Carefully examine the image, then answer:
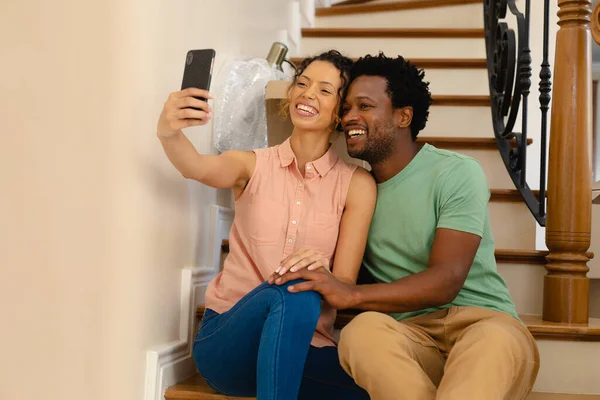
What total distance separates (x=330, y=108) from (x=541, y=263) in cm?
83

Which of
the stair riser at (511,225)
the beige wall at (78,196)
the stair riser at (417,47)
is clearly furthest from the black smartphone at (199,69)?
the stair riser at (417,47)

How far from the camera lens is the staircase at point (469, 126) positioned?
167cm

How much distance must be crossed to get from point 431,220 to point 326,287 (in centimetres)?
36

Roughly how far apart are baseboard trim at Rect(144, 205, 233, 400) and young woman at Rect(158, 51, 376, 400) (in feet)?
0.39

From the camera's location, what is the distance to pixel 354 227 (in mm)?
1623

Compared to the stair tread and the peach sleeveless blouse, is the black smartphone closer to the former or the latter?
the peach sleeveless blouse

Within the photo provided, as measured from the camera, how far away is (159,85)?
5.36ft

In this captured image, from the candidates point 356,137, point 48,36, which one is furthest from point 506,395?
point 48,36

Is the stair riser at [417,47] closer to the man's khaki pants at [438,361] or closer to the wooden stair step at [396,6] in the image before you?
the wooden stair step at [396,6]

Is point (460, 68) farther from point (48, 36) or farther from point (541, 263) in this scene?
point (48, 36)

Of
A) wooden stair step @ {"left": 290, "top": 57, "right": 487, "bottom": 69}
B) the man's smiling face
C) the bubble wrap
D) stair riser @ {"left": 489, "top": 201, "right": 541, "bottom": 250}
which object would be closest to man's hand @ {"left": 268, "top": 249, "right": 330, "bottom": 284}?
the man's smiling face

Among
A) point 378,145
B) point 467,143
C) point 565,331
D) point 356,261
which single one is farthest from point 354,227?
point 467,143

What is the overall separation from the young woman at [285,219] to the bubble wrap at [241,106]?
367 millimetres

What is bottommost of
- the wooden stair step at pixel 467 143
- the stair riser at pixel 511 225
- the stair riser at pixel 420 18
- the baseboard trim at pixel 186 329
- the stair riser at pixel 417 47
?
the baseboard trim at pixel 186 329
